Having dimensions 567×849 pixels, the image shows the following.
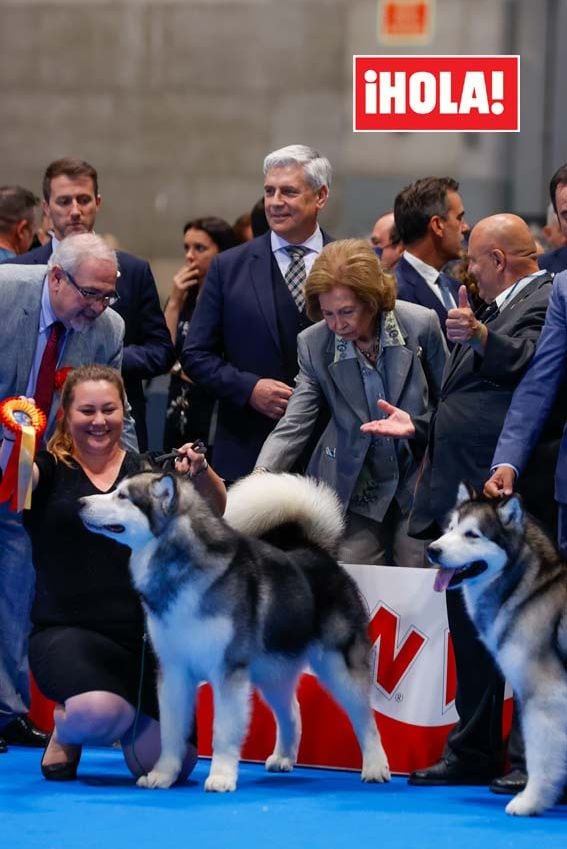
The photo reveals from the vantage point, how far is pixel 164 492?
4523 mm

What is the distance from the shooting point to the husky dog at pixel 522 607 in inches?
168

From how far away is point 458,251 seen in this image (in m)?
6.34

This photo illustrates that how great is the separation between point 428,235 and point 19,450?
220cm

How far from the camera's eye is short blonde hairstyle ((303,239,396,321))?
5.12 meters

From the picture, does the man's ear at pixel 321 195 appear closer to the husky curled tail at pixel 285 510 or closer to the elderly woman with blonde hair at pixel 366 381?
the elderly woman with blonde hair at pixel 366 381

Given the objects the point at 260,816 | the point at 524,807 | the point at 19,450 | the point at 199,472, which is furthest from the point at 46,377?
the point at 524,807

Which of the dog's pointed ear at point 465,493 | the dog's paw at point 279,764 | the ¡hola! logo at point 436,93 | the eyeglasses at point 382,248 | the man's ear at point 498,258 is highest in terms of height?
the ¡hola! logo at point 436,93

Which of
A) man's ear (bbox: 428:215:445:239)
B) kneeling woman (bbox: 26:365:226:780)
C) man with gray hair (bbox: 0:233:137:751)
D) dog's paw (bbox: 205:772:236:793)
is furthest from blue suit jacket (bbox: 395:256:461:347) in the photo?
dog's paw (bbox: 205:772:236:793)

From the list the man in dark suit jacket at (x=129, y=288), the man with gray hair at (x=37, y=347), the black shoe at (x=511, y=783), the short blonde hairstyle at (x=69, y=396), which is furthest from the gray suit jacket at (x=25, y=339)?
the black shoe at (x=511, y=783)

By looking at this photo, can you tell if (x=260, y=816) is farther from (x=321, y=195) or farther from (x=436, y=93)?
(x=436, y=93)

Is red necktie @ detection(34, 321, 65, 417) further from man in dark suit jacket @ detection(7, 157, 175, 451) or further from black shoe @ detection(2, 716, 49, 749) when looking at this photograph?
black shoe @ detection(2, 716, 49, 749)

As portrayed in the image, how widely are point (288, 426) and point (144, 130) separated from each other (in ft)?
14.6

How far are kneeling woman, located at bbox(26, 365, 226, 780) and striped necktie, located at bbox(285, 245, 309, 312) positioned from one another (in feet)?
3.87

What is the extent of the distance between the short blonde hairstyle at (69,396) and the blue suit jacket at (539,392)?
1.26 metres
